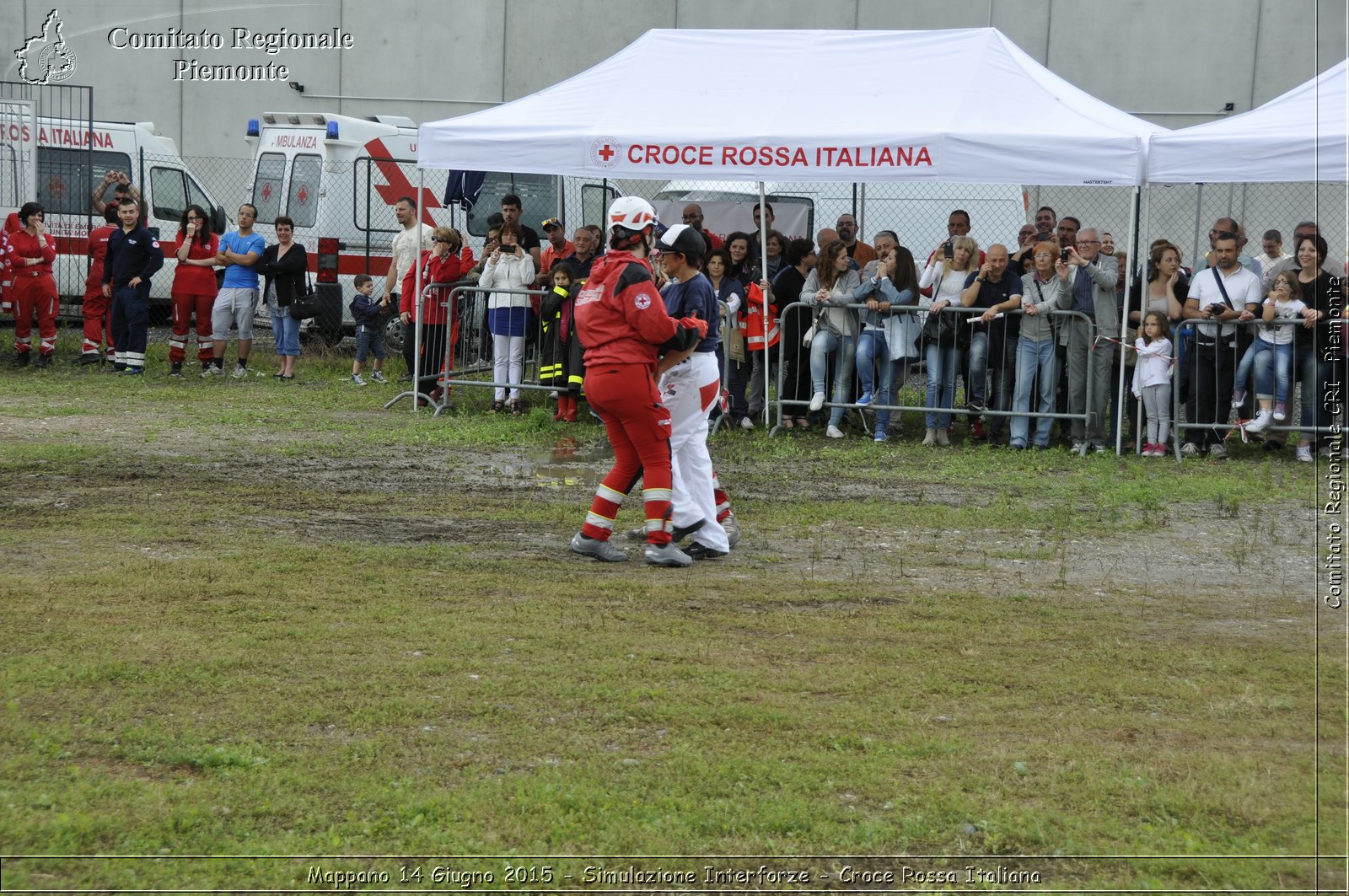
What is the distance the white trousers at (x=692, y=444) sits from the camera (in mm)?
8258

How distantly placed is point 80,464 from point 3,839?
6.94 metres

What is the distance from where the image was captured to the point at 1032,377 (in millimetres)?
12867

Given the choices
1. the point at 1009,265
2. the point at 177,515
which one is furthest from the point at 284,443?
the point at 1009,265

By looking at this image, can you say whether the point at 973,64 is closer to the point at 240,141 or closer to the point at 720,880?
the point at 720,880

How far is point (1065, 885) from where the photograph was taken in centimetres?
410

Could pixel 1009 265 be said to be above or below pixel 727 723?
above

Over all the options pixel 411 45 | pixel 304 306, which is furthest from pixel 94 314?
pixel 411 45

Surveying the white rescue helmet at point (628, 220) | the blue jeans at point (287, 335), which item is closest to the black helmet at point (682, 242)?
the white rescue helmet at point (628, 220)

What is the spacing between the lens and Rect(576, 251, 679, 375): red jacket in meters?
7.82

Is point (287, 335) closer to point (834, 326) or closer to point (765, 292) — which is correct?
point (765, 292)

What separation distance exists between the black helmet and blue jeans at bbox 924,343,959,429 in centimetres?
529

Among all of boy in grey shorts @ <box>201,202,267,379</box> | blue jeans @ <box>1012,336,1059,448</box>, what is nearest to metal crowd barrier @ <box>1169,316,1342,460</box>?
blue jeans @ <box>1012,336,1059,448</box>

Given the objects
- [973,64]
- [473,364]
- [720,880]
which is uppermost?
[973,64]

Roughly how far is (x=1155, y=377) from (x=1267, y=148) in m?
2.15
